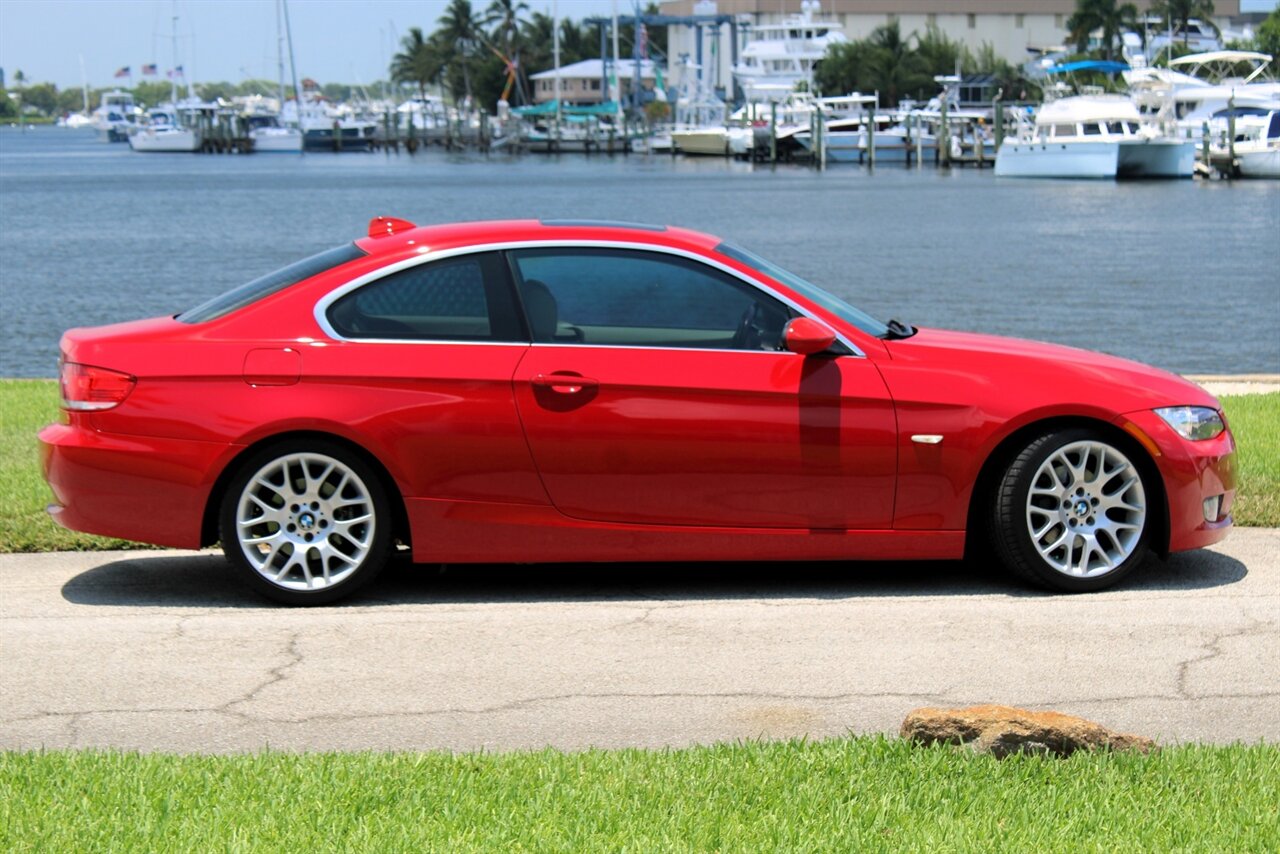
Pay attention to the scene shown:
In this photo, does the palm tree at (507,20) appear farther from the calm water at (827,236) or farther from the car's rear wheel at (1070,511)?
the car's rear wheel at (1070,511)

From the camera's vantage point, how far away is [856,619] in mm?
6562

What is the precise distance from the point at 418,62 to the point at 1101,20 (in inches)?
3078

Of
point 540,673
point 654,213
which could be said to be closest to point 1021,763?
point 540,673

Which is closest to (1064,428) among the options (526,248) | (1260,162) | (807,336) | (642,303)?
(807,336)

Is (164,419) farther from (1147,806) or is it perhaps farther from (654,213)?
(654,213)

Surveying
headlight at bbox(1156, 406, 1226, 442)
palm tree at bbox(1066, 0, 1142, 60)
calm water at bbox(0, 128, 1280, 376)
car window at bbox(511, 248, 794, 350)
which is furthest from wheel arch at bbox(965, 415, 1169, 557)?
palm tree at bbox(1066, 0, 1142, 60)

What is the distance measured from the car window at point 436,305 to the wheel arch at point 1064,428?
6.44 feet

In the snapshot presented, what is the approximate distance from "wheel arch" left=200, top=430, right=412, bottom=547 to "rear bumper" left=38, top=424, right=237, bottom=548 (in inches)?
1.8

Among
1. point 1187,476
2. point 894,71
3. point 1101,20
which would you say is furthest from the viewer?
point 894,71

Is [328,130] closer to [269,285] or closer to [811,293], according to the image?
[269,285]

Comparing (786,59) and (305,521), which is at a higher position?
(786,59)

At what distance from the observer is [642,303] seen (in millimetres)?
6945

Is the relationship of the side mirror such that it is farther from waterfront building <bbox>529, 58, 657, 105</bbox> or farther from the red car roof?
waterfront building <bbox>529, 58, 657, 105</bbox>

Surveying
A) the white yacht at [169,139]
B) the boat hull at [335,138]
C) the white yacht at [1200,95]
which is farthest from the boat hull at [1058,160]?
the white yacht at [169,139]
